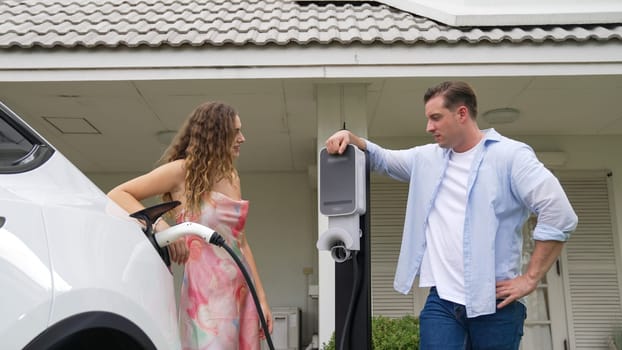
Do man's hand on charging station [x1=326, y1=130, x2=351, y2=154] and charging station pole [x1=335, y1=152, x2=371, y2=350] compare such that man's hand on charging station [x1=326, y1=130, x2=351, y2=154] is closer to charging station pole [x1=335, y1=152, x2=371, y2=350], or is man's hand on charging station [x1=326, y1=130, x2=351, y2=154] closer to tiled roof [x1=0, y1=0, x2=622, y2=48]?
charging station pole [x1=335, y1=152, x2=371, y2=350]

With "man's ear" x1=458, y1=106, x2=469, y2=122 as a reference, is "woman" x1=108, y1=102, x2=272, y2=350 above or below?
below

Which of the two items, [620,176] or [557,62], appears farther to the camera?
[620,176]

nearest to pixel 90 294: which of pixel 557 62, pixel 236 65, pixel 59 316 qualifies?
pixel 59 316

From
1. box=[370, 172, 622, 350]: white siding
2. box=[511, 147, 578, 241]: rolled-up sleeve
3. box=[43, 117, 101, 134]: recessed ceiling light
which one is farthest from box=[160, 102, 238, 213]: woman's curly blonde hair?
box=[370, 172, 622, 350]: white siding

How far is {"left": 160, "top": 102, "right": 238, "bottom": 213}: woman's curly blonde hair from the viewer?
2281 mm

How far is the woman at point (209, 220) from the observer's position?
2170 mm

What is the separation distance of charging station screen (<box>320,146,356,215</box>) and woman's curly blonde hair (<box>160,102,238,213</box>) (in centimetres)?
48

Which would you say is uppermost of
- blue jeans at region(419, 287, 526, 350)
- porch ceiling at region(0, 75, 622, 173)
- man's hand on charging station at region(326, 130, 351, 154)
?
porch ceiling at region(0, 75, 622, 173)

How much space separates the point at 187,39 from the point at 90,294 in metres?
3.20

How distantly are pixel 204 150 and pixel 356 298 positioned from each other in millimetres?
888

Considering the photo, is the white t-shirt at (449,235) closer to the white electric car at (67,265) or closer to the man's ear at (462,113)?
the man's ear at (462,113)

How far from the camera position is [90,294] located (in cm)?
137

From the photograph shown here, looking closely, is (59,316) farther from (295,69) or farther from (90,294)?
(295,69)

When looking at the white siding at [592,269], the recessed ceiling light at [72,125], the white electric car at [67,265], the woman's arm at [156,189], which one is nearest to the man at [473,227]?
the woman's arm at [156,189]
